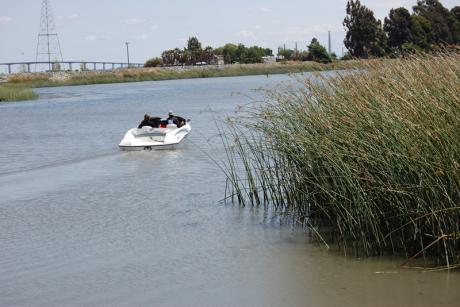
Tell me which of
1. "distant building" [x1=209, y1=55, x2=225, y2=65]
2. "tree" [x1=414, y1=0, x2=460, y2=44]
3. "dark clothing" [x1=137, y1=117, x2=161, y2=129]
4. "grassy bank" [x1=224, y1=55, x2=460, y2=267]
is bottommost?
"distant building" [x1=209, y1=55, x2=225, y2=65]

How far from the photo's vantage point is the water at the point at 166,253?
27.9 feet

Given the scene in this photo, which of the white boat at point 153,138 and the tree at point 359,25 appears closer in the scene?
the white boat at point 153,138

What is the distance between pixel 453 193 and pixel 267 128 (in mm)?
3609

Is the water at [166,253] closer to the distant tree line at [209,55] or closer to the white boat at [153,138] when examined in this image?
the white boat at [153,138]

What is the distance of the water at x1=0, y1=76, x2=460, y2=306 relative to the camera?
849 cm

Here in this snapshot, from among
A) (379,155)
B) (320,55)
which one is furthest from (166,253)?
(320,55)

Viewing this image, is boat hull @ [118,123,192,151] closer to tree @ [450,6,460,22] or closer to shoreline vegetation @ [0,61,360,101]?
tree @ [450,6,460,22]

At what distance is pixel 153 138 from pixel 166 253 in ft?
41.4

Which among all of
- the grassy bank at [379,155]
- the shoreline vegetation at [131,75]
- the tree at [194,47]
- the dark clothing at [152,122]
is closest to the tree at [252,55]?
the tree at [194,47]

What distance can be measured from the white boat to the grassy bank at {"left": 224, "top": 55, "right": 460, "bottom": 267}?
37.6ft

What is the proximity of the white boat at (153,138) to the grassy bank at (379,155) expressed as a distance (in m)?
11.5

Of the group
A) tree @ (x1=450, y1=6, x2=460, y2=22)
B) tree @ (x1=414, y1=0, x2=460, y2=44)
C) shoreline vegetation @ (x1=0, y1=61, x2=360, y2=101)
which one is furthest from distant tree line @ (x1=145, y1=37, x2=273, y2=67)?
tree @ (x1=450, y1=6, x2=460, y2=22)

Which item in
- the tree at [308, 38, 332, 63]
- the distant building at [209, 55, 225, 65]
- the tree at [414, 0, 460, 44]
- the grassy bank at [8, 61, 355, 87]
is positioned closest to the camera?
the tree at [308, 38, 332, 63]

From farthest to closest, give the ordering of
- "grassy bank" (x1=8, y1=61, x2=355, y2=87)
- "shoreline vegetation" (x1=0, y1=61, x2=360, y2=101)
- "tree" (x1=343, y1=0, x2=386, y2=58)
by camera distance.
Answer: "grassy bank" (x1=8, y1=61, x2=355, y2=87)
"shoreline vegetation" (x1=0, y1=61, x2=360, y2=101)
"tree" (x1=343, y1=0, x2=386, y2=58)
